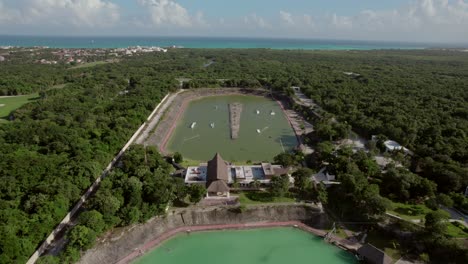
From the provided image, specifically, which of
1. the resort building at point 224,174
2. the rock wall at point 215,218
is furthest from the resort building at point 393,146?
the rock wall at point 215,218

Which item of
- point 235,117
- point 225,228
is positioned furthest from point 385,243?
point 235,117

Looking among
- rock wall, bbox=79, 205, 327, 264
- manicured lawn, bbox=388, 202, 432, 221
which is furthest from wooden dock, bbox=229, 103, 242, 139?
manicured lawn, bbox=388, 202, 432, 221

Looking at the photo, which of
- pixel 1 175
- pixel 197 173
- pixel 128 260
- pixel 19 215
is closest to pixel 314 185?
pixel 197 173

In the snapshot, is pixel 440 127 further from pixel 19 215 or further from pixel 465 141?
pixel 19 215

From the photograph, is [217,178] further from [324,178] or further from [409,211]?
[409,211]

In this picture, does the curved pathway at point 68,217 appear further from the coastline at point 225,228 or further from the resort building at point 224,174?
the resort building at point 224,174

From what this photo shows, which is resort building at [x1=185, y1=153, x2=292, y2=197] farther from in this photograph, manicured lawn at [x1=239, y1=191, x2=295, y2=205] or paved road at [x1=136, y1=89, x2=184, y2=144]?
paved road at [x1=136, y1=89, x2=184, y2=144]
